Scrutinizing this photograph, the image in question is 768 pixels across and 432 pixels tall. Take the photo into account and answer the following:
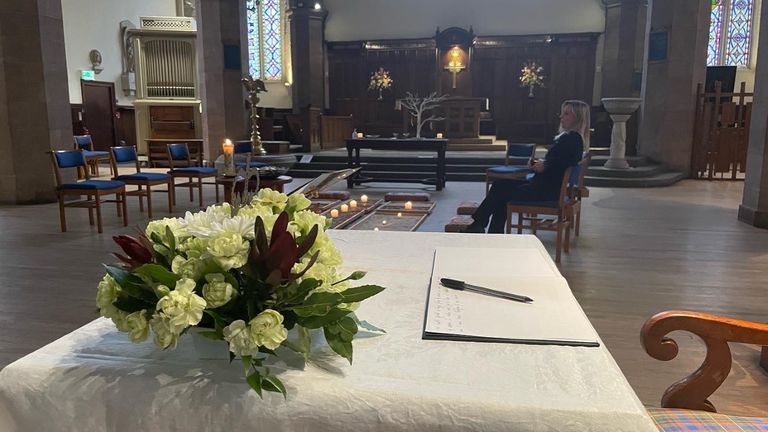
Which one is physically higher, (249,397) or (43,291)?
(249,397)

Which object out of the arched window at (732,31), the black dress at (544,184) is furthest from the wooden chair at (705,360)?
the arched window at (732,31)

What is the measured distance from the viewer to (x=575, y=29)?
45.2 feet

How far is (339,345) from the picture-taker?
3.06 feet

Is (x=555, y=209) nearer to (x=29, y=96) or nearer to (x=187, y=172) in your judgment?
(x=187, y=172)

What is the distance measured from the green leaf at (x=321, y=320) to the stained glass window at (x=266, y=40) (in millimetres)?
15762

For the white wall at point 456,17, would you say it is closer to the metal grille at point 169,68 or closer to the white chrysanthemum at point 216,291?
the metal grille at point 169,68

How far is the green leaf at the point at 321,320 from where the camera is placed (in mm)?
912

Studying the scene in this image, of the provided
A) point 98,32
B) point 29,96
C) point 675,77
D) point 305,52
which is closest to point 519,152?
point 675,77

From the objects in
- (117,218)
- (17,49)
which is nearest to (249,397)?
(117,218)

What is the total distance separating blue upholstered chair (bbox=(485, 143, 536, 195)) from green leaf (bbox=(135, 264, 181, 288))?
635 centimetres

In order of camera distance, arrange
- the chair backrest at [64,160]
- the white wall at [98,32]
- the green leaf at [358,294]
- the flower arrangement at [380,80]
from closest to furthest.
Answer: the green leaf at [358,294] < the chair backrest at [64,160] < the white wall at [98,32] < the flower arrangement at [380,80]

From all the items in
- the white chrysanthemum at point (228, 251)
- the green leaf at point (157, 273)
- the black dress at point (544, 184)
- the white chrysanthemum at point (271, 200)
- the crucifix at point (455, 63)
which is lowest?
the black dress at point (544, 184)

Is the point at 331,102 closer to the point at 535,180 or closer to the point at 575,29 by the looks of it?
the point at 575,29

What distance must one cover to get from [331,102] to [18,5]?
843cm
